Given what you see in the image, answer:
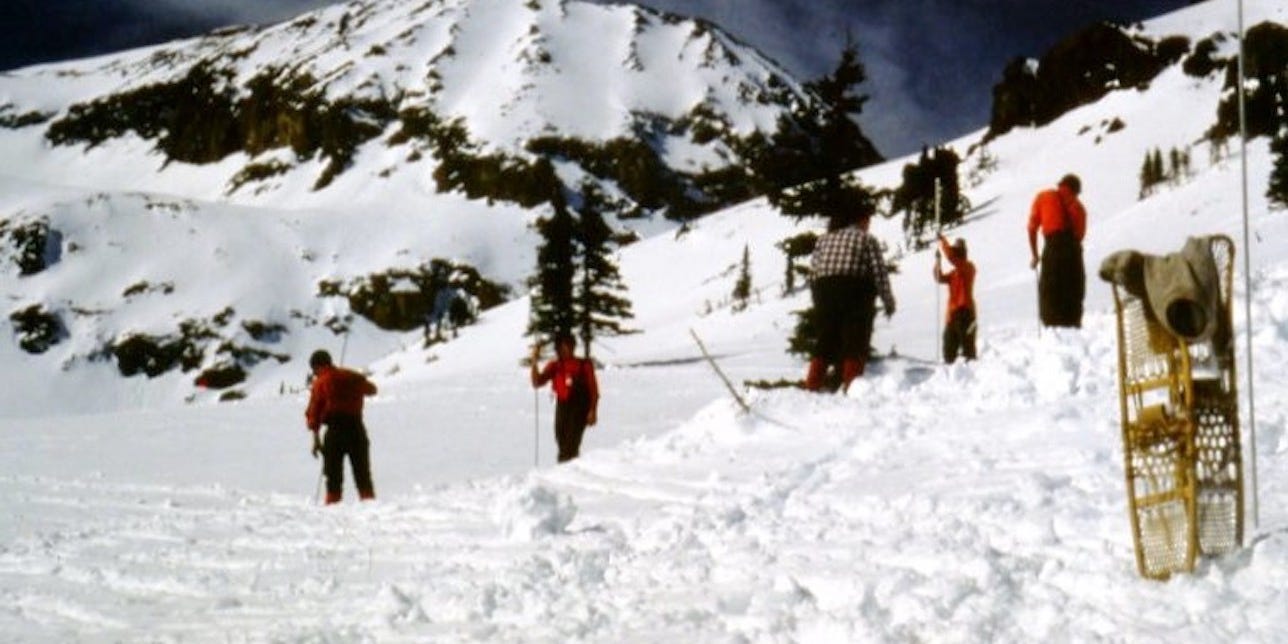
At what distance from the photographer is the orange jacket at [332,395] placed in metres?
11.4

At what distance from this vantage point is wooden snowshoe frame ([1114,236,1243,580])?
432 centimetres

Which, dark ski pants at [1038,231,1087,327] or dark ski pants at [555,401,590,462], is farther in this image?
dark ski pants at [555,401,590,462]

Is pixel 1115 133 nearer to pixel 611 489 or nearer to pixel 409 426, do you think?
pixel 409 426

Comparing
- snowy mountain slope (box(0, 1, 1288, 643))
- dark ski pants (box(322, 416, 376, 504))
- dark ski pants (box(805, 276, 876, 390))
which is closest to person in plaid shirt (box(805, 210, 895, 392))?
dark ski pants (box(805, 276, 876, 390))

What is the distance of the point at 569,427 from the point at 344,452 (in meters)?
2.23

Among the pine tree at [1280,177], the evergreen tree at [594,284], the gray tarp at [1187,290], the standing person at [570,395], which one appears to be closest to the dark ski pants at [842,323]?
the standing person at [570,395]

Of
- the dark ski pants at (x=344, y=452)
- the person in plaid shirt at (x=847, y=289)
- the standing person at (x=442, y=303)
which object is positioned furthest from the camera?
the standing person at (x=442, y=303)

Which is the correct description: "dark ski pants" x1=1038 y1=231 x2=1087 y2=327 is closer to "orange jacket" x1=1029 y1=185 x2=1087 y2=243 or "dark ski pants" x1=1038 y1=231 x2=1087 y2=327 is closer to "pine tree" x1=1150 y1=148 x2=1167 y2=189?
"orange jacket" x1=1029 y1=185 x2=1087 y2=243

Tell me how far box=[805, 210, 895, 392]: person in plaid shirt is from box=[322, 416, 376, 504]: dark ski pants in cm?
435

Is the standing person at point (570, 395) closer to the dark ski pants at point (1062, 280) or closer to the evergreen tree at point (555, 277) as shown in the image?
the dark ski pants at point (1062, 280)

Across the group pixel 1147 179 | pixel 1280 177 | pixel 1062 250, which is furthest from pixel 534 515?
pixel 1147 179

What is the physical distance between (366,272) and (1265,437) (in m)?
150

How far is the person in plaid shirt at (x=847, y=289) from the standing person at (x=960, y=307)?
3052 millimetres

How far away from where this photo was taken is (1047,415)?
326 inches
